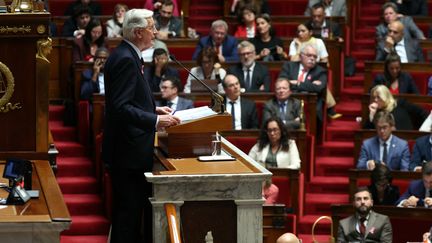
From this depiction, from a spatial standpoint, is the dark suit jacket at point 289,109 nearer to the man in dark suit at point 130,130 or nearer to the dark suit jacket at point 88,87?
the dark suit jacket at point 88,87

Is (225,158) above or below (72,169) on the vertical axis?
above

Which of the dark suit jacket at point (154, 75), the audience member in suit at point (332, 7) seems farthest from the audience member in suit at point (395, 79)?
the audience member in suit at point (332, 7)

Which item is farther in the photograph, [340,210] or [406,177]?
[406,177]

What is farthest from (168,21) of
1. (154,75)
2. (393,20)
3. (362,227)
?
(362,227)

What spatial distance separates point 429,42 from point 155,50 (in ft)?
8.37

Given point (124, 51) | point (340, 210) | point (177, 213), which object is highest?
point (124, 51)

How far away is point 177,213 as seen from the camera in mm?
4941

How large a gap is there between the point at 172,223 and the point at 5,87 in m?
1.17

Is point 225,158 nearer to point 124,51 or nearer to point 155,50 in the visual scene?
point 124,51

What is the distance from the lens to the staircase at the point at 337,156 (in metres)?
9.00

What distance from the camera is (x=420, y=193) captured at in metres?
8.10

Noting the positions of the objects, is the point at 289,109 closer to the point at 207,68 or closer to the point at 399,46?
the point at 207,68

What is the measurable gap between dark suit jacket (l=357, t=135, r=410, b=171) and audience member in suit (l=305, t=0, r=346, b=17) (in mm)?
2990

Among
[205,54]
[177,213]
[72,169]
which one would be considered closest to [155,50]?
[205,54]
